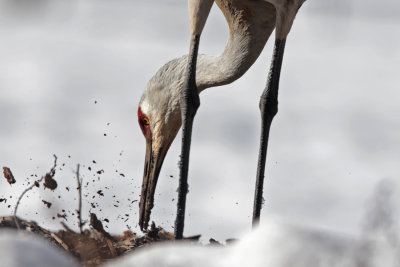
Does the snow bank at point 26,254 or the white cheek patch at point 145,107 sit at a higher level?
the white cheek patch at point 145,107

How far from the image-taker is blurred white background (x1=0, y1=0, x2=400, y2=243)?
242 inches

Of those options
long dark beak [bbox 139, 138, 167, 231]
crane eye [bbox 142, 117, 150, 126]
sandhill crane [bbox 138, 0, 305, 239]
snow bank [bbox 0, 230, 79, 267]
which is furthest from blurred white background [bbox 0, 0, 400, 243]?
snow bank [bbox 0, 230, 79, 267]

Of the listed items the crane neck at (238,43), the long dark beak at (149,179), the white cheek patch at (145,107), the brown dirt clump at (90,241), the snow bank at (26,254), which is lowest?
the brown dirt clump at (90,241)

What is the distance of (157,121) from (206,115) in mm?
2781

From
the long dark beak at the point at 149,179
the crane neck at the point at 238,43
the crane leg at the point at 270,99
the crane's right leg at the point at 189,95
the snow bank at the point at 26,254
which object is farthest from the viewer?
the long dark beak at the point at 149,179

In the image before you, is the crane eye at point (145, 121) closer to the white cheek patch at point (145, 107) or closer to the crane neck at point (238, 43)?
the white cheek patch at point (145, 107)

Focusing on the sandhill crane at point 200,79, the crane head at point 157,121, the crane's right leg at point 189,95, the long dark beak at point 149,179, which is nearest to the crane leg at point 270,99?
the sandhill crane at point 200,79

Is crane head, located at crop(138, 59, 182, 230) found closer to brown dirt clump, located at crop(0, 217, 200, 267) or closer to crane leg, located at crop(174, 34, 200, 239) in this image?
crane leg, located at crop(174, 34, 200, 239)

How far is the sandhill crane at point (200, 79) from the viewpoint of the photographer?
17.6 feet

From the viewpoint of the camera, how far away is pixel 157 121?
19.4 ft

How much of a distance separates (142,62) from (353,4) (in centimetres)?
362

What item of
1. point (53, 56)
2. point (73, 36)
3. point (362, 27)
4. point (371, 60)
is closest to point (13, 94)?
point (53, 56)

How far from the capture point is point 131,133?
26.1ft

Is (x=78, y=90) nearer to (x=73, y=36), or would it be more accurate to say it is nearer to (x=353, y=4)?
(x=73, y=36)
